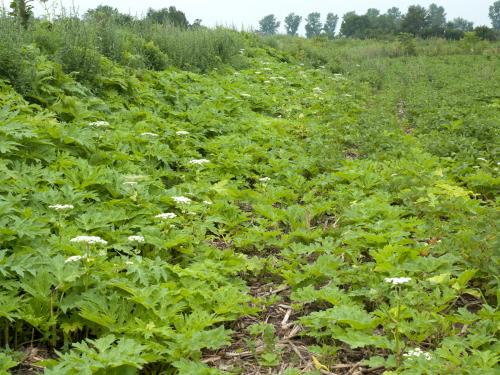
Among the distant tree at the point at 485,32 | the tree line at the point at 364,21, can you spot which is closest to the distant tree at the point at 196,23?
the tree line at the point at 364,21

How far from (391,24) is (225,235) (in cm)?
6791

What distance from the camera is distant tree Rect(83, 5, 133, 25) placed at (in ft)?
33.5

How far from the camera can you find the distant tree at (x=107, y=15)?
1020 cm

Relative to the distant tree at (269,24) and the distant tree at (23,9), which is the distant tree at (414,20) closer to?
the distant tree at (23,9)

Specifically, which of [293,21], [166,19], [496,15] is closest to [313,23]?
[293,21]

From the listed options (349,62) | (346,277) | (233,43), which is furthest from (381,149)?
(349,62)

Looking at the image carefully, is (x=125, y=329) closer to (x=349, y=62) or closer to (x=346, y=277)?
(x=346, y=277)

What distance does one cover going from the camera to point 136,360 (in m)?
2.62

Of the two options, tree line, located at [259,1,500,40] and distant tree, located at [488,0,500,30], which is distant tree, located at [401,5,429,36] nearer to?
tree line, located at [259,1,500,40]

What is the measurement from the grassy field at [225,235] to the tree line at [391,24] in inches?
629

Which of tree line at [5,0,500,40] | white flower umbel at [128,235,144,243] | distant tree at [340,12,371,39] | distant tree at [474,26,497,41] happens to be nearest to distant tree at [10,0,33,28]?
tree line at [5,0,500,40]

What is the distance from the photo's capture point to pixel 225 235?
4926 millimetres

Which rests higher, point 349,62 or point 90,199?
point 349,62

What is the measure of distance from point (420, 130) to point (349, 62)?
11.1m
